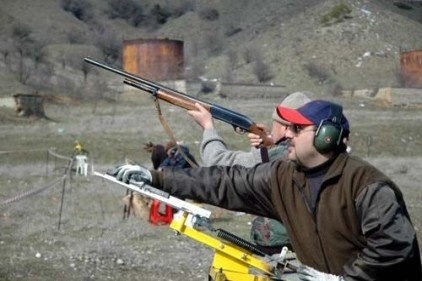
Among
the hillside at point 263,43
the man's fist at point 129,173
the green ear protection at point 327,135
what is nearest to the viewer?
the green ear protection at point 327,135

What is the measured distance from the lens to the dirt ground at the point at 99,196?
26.2 ft

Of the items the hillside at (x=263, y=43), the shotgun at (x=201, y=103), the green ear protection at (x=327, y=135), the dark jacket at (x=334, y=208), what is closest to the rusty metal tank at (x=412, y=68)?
the hillside at (x=263, y=43)

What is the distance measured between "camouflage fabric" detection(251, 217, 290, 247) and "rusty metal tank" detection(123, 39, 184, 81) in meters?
45.0

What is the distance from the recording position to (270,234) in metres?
4.49

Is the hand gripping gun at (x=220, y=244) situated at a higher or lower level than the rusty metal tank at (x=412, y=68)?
higher

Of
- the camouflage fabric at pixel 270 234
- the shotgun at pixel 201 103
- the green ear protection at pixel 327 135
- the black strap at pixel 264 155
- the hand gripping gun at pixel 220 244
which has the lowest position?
the camouflage fabric at pixel 270 234

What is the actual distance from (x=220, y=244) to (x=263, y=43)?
66.6 metres

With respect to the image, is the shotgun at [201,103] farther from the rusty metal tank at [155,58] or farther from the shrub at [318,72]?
the shrub at [318,72]

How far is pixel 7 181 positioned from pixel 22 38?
58.8 meters

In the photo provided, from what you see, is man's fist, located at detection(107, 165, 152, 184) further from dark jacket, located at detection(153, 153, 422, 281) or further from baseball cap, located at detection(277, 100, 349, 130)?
baseball cap, located at detection(277, 100, 349, 130)

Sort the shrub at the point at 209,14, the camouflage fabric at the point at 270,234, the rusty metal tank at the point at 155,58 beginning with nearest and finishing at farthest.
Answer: the camouflage fabric at the point at 270,234 → the rusty metal tank at the point at 155,58 → the shrub at the point at 209,14

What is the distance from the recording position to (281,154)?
4273 millimetres

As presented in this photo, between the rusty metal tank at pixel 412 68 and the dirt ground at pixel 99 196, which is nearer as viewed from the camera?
the dirt ground at pixel 99 196

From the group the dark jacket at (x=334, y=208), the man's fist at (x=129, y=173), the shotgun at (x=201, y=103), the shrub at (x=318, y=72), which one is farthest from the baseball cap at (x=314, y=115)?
the shrub at (x=318, y=72)
